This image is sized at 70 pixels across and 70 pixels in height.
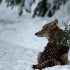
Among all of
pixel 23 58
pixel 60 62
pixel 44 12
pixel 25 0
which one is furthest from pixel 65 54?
pixel 44 12

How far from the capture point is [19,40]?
8508 millimetres

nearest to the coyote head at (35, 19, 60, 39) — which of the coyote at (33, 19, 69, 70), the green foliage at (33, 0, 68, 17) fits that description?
the coyote at (33, 19, 69, 70)

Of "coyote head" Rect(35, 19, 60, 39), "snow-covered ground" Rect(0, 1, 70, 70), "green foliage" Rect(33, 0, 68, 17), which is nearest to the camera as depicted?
"coyote head" Rect(35, 19, 60, 39)

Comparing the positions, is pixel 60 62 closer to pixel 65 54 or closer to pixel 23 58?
Answer: pixel 65 54

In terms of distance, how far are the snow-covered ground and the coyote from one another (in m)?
0.10

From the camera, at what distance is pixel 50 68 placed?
4.68m

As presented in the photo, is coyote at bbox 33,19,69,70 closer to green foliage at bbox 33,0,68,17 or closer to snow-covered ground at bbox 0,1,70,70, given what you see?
snow-covered ground at bbox 0,1,70,70

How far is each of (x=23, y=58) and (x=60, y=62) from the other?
5.97 feet

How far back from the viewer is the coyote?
15.4 feet

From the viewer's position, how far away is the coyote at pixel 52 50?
185 inches

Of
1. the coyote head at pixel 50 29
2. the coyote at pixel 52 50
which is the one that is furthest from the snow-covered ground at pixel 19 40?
the coyote head at pixel 50 29

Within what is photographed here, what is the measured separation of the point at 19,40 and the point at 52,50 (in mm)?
3798

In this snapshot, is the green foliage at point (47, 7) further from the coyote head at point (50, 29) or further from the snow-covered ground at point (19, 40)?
the coyote head at point (50, 29)

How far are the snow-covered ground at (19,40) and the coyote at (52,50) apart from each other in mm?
95
